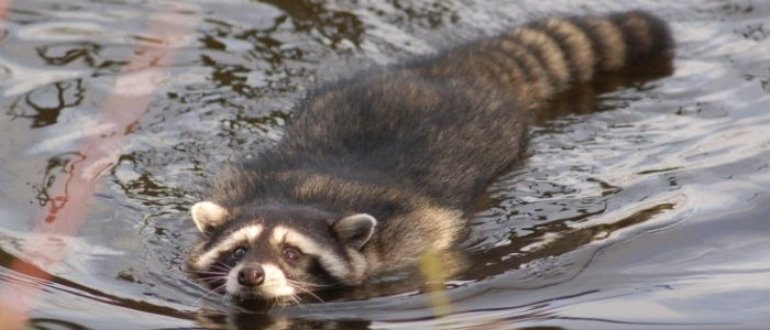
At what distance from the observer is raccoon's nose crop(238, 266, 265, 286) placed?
260 inches

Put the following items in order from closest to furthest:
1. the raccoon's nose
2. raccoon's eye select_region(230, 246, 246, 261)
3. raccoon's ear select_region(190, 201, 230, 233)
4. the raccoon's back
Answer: the raccoon's nose < raccoon's eye select_region(230, 246, 246, 261) < raccoon's ear select_region(190, 201, 230, 233) < the raccoon's back

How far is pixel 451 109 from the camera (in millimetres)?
8609

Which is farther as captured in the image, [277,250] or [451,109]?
[451,109]

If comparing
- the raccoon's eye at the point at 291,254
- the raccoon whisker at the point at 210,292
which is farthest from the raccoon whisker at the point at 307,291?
the raccoon whisker at the point at 210,292

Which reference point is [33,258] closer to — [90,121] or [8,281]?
[8,281]

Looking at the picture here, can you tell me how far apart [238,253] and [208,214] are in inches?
12.4

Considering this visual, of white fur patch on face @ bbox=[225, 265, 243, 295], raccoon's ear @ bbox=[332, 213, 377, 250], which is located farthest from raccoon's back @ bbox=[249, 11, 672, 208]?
white fur patch on face @ bbox=[225, 265, 243, 295]

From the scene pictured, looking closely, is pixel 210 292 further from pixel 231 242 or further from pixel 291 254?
pixel 291 254

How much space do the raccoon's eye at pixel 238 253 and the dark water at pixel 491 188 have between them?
0.31 metres

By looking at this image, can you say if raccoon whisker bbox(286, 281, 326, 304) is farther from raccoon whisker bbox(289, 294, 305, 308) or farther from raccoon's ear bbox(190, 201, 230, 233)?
raccoon's ear bbox(190, 201, 230, 233)

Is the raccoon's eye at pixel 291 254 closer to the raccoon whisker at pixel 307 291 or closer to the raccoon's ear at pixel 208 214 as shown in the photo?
the raccoon whisker at pixel 307 291

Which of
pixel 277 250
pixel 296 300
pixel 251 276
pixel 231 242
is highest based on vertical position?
pixel 231 242

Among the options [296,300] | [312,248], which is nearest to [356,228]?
[312,248]

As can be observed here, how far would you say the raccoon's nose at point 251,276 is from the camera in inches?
260
